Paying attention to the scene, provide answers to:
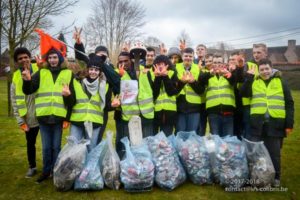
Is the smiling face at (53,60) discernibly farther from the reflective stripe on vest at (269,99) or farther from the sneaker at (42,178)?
Result: the reflective stripe on vest at (269,99)

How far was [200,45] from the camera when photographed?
5.36 m

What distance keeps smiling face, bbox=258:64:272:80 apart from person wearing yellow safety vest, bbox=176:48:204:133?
950 millimetres

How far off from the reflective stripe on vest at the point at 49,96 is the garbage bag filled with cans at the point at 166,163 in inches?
55.0

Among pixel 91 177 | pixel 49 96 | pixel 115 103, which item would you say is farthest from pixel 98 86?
pixel 91 177

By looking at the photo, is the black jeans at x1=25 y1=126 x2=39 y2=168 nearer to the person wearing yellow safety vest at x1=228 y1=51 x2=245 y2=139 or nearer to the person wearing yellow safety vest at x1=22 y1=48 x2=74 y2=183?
the person wearing yellow safety vest at x1=22 y1=48 x2=74 y2=183

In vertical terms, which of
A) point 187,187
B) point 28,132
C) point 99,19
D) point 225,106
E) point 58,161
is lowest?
point 187,187

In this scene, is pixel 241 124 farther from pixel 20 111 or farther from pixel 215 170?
pixel 20 111

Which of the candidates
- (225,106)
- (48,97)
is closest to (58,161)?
(48,97)

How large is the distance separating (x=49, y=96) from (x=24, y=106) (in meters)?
0.54

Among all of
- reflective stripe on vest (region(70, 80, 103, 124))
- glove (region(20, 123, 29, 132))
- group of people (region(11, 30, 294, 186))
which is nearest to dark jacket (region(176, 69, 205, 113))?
group of people (region(11, 30, 294, 186))

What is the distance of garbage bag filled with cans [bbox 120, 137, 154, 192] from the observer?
380 cm

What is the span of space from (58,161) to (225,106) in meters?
2.61

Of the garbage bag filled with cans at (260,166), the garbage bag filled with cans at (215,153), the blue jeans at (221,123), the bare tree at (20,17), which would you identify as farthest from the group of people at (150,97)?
the bare tree at (20,17)

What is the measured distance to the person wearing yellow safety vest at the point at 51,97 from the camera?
3990mm
